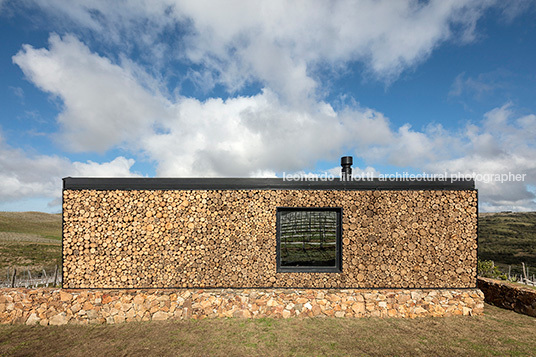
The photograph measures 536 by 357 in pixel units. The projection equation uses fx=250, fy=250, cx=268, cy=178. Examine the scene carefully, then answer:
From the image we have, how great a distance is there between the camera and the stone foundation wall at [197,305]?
603 centimetres

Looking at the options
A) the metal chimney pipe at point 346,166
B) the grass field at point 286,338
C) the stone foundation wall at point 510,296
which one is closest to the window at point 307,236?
the metal chimney pipe at point 346,166

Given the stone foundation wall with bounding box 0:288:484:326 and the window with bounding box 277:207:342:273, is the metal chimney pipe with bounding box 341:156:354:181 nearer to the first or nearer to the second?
the stone foundation wall with bounding box 0:288:484:326

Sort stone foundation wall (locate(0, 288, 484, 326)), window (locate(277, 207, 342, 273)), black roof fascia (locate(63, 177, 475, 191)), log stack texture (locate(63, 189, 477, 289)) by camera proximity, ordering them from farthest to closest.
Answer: window (locate(277, 207, 342, 273))
black roof fascia (locate(63, 177, 475, 191))
log stack texture (locate(63, 189, 477, 289))
stone foundation wall (locate(0, 288, 484, 326))

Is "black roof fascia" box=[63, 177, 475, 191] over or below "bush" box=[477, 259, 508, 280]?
over

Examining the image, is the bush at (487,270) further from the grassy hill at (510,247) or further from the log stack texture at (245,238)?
the grassy hill at (510,247)

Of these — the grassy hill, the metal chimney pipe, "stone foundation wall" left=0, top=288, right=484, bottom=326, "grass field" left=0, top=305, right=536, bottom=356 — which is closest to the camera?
"grass field" left=0, top=305, right=536, bottom=356

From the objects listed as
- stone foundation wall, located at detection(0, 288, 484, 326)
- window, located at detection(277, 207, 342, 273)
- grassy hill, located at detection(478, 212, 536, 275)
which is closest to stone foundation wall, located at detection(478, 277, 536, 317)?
stone foundation wall, located at detection(0, 288, 484, 326)

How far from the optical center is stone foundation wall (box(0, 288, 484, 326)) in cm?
603

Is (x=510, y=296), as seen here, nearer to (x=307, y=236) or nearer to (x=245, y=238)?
(x=245, y=238)

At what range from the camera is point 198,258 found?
248 inches

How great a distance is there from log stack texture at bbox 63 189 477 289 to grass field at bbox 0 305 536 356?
2.78ft

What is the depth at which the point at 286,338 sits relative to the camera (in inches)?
202

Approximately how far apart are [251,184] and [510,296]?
7.63m

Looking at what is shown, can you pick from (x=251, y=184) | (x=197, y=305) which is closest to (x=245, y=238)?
(x=251, y=184)
